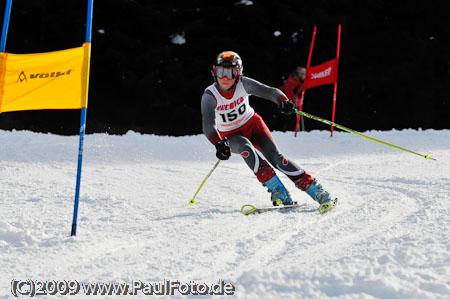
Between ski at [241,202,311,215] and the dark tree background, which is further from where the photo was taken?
the dark tree background

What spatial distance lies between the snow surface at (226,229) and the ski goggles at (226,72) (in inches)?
42.6

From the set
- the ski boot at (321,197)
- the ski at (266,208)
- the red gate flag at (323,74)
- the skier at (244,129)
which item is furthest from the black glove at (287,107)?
the red gate flag at (323,74)

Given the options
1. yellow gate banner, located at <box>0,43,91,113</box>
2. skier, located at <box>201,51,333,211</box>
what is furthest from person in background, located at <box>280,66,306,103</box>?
yellow gate banner, located at <box>0,43,91,113</box>

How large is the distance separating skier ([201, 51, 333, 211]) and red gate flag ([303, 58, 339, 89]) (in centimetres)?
492

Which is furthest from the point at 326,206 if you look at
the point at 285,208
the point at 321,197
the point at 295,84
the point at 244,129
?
the point at 295,84

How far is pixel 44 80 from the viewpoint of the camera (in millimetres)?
2961

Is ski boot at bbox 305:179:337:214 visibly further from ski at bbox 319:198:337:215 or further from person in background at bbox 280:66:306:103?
person in background at bbox 280:66:306:103

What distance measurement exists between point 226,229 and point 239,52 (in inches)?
391

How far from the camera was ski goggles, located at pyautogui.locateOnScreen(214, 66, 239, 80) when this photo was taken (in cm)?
413

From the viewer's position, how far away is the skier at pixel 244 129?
3967 millimetres

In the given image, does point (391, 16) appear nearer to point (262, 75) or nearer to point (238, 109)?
point (262, 75)

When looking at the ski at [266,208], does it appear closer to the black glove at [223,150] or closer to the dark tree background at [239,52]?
the black glove at [223,150]

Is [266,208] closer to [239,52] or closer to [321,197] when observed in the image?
[321,197]

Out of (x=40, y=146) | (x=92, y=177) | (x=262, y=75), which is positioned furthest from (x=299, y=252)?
(x=262, y=75)
